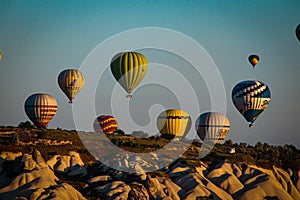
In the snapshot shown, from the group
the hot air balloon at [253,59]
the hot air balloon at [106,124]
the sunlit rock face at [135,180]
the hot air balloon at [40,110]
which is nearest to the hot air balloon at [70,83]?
the hot air balloon at [40,110]

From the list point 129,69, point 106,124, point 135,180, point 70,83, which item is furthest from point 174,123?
point 135,180

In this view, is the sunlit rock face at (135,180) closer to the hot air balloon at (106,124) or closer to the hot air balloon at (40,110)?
the hot air balloon at (40,110)

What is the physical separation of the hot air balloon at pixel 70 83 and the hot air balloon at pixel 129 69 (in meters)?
14.4

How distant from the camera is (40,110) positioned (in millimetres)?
125438

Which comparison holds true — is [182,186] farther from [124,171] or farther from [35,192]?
[35,192]

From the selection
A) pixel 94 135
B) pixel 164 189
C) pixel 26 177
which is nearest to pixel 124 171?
pixel 164 189

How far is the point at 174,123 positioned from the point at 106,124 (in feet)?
61.8

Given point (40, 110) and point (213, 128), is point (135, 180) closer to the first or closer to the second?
point (40, 110)

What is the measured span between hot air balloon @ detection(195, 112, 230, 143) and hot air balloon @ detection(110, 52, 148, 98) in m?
21.5

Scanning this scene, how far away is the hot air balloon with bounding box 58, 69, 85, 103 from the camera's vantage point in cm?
12750

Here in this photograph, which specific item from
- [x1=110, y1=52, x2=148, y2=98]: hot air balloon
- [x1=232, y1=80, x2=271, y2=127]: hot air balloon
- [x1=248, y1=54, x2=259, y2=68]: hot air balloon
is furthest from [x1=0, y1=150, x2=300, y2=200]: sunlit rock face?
[x1=248, y1=54, x2=259, y2=68]: hot air balloon

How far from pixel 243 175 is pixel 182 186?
14047mm

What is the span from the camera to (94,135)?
431 feet

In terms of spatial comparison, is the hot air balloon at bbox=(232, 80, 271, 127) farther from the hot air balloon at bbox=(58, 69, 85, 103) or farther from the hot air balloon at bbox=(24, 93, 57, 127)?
the hot air balloon at bbox=(24, 93, 57, 127)
